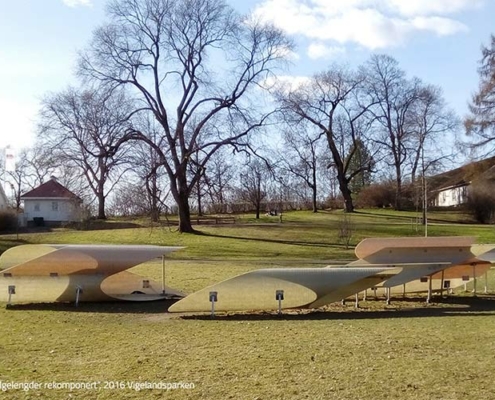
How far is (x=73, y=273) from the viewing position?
13500 mm

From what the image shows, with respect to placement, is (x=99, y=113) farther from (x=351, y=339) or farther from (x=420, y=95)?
(x=420, y=95)

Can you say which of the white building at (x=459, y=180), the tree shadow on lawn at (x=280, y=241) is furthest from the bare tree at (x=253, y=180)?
the white building at (x=459, y=180)

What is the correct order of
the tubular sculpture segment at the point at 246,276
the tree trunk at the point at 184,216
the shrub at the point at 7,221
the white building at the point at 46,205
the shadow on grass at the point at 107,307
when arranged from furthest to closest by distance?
the white building at the point at 46,205
the shrub at the point at 7,221
the tree trunk at the point at 184,216
the shadow on grass at the point at 107,307
the tubular sculpture segment at the point at 246,276

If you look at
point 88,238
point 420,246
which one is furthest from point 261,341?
point 88,238

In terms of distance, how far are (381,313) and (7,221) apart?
43.8 m

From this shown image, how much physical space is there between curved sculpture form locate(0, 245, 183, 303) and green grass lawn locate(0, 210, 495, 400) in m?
0.53

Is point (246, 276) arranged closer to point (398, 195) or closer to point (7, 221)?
point (7, 221)

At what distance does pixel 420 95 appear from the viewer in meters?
69.5

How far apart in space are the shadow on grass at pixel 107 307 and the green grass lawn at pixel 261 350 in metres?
0.04

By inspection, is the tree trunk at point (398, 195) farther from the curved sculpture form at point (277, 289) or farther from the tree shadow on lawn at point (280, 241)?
the curved sculpture form at point (277, 289)

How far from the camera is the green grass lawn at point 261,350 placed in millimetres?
5691

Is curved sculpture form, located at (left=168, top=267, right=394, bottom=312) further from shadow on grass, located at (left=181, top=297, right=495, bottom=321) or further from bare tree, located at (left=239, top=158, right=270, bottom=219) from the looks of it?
bare tree, located at (left=239, top=158, right=270, bottom=219)

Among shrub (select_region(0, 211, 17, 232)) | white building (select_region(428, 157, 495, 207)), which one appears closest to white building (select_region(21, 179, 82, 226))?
shrub (select_region(0, 211, 17, 232))

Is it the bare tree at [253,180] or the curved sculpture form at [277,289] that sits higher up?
the bare tree at [253,180]
